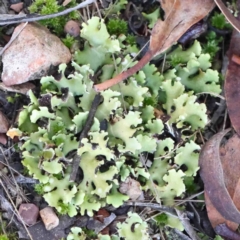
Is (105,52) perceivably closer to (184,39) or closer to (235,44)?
(184,39)

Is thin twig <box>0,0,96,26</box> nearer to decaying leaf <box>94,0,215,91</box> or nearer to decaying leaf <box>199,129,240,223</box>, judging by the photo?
decaying leaf <box>94,0,215,91</box>

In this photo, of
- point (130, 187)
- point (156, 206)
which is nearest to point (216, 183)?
point (156, 206)

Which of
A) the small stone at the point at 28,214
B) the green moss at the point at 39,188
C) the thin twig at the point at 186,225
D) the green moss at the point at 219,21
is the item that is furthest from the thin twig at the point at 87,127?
the green moss at the point at 219,21

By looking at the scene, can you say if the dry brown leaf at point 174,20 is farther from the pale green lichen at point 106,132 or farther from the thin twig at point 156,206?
the thin twig at point 156,206

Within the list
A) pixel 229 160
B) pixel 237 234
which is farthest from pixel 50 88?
pixel 237 234

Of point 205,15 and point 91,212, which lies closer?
point 91,212

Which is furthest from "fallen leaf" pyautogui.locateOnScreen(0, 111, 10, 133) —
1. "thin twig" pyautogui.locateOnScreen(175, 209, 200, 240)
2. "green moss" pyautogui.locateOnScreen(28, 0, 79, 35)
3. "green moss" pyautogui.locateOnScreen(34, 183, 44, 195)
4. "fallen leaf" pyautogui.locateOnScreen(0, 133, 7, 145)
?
"thin twig" pyautogui.locateOnScreen(175, 209, 200, 240)

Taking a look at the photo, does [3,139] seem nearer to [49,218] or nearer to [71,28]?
[49,218]
